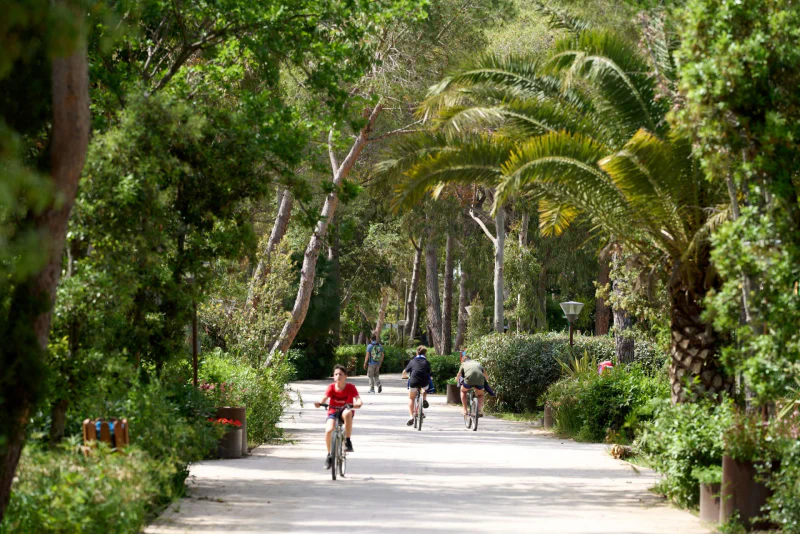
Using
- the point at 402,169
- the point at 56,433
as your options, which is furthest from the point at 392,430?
the point at 56,433

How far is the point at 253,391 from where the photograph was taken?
1867 cm

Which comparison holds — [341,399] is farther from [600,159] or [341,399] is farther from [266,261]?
[266,261]

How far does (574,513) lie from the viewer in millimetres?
11242

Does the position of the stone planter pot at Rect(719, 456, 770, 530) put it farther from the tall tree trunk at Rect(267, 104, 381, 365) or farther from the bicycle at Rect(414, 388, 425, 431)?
the tall tree trunk at Rect(267, 104, 381, 365)

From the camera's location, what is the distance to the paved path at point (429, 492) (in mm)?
10227

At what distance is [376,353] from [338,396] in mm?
24389

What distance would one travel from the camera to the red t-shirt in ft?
47.3

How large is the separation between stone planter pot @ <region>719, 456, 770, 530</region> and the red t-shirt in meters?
5.88

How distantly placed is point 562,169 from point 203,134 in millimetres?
4303

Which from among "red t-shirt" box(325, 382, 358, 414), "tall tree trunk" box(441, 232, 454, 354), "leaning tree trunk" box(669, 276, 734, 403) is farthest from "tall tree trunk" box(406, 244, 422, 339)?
"leaning tree trunk" box(669, 276, 734, 403)

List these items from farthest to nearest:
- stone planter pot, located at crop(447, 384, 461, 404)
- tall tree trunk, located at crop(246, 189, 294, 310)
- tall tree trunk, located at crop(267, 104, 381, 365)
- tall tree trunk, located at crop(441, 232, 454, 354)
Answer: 1. tall tree trunk, located at crop(441, 232, 454, 354)
2. stone planter pot, located at crop(447, 384, 461, 404)
3. tall tree trunk, located at crop(267, 104, 381, 365)
4. tall tree trunk, located at crop(246, 189, 294, 310)

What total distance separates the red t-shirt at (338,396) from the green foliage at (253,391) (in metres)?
3.06

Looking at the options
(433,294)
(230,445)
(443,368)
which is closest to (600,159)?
(230,445)

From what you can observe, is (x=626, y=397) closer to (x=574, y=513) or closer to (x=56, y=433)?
(x=574, y=513)
